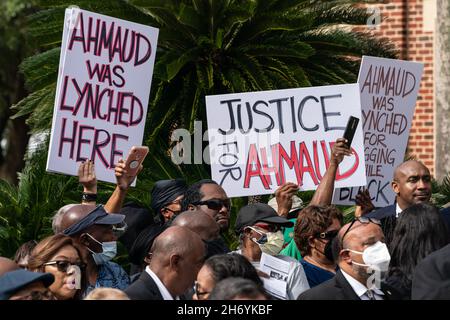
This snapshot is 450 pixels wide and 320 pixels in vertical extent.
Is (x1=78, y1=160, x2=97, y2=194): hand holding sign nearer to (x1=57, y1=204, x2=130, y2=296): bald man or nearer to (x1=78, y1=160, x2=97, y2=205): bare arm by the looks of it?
(x1=78, y1=160, x2=97, y2=205): bare arm

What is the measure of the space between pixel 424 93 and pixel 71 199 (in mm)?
7697

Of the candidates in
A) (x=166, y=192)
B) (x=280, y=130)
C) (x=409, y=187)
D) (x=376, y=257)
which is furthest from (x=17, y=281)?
(x=280, y=130)

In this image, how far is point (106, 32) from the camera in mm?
8680

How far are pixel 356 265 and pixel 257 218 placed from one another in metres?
1.06

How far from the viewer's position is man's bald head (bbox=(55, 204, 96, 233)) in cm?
684

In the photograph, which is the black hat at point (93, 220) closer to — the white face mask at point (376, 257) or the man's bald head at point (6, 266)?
the man's bald head at point (6, 266)

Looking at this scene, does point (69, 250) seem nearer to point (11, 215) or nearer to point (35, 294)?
point (35, 294)

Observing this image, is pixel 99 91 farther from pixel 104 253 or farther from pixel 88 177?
pixel 104 253

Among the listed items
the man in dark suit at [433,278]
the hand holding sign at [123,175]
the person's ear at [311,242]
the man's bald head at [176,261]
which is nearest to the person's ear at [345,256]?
the man in dark suit at [433,278]

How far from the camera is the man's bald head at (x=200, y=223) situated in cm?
687

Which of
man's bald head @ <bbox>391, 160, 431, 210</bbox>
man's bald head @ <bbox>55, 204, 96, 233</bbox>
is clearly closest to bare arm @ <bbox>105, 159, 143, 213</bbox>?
man's bald head @ <bbox>55, 204, 96, 233</bbox>

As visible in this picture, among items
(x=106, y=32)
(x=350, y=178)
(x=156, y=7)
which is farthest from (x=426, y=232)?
(x=156, y=7)

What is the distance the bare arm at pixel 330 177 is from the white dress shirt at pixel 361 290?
1.96 meters

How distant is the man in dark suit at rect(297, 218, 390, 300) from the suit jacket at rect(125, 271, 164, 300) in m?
0.69
